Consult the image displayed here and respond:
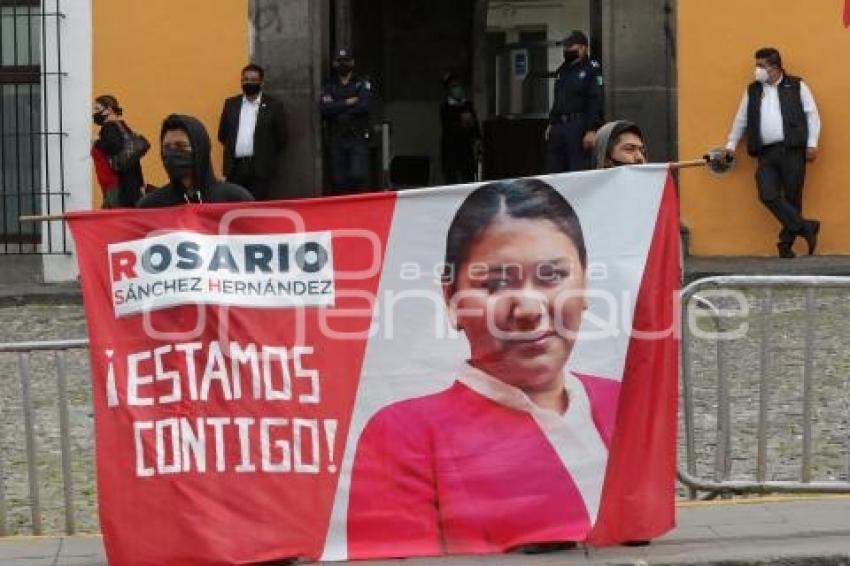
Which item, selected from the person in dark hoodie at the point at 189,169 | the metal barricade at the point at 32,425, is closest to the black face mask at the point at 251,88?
the person in dark hoodie at the point at 189,169

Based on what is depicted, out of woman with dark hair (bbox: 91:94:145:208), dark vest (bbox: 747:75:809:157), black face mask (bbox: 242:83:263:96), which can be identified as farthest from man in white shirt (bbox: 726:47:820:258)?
woman with dark hair (bbox: 91:94:145:208)

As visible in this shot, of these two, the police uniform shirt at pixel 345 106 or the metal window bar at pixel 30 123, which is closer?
the police uniform shirt at pixel 345 106

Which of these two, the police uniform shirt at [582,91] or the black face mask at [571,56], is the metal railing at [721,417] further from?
the black face mask at [571,56]

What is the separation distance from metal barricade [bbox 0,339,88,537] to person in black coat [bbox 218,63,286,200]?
28.1 ft

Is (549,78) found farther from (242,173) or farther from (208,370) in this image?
(208,370)

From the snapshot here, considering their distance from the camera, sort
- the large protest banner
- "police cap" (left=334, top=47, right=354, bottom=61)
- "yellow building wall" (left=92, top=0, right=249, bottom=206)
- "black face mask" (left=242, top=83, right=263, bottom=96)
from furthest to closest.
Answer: "yellow building wall" (left=92, top=0, right=249, bottom=206)
"police cap" (left=334, top=47, right=354, bottom=61)
"black face mask" (left=242, top=83, right=263, bottom=96)
the large protest banner

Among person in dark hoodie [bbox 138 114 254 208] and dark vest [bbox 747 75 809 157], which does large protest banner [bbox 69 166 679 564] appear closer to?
person in dark hoodie [bbox 138 114 254 208]

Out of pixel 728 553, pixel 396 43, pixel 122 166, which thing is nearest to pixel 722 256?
pixel 122 166

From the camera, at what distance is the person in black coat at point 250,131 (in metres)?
15.7

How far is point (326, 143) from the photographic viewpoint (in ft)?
53.1

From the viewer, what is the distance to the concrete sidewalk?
21.5 ft

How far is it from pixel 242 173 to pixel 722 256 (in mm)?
4566

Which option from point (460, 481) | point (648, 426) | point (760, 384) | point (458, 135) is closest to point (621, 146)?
point (760, 384)

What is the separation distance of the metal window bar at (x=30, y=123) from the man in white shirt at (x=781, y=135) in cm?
640
